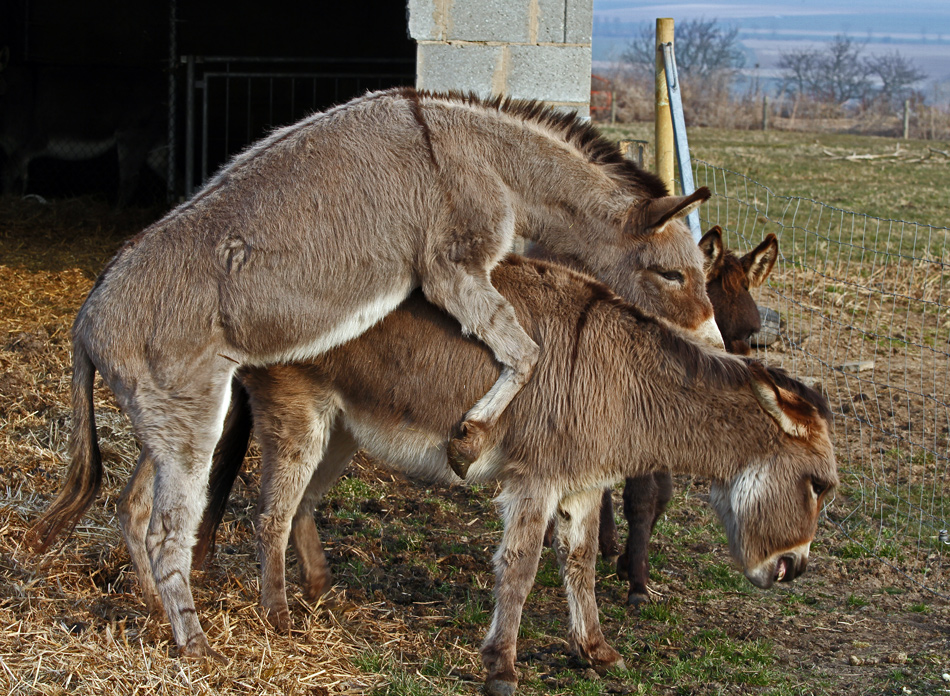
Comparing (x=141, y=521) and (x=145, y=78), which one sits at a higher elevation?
(x=145, y=78)

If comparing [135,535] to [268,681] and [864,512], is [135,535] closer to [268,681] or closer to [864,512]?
[268,681]

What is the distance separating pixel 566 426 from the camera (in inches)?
142

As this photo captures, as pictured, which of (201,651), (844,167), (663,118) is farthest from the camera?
(844,167)

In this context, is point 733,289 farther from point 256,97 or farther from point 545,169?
point 256,97

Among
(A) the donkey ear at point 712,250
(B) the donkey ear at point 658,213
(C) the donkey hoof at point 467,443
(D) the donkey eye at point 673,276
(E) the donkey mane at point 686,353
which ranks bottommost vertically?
(C) the donkey hoof at point 467,443

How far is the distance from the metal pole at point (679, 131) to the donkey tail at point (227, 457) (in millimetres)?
2445

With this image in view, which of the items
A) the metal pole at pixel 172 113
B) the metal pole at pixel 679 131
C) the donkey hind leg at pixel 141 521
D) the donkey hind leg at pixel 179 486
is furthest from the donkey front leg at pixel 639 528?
the metal pole at pixel 172 113

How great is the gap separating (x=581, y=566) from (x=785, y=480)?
861 mm

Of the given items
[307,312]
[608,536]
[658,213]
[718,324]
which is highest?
[658,213]

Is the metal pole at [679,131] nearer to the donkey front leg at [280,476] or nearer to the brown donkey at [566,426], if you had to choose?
the brown donkey at [566,426]

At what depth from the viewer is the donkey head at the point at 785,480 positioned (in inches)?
138

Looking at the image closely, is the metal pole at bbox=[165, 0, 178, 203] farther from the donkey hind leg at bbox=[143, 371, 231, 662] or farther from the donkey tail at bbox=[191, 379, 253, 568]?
the donkey hind leg at bbox=[143, 371, 231, 662]

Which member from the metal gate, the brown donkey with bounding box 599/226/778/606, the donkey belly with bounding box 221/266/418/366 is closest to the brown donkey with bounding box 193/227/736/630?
the brown donkey with bounding box 599/226/778/606

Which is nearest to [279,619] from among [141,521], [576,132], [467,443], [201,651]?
[201,651]
